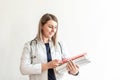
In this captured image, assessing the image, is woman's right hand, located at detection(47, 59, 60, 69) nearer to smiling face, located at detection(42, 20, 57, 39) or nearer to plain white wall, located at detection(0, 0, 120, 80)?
smiling face, located at detection(42, 20, 57, 39)

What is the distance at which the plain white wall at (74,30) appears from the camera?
72.2 inches

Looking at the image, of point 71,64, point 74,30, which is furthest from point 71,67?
point 74,30

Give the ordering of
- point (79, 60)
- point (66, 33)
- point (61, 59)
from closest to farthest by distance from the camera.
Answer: point (79, 60)
point (61, 59)
point (66, 33)

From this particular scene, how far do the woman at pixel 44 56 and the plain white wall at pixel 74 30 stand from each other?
293mm

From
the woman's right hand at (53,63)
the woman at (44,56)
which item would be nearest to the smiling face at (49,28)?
the woman at (44,56)

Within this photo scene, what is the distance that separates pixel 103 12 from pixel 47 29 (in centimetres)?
71

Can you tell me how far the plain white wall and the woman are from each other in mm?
293

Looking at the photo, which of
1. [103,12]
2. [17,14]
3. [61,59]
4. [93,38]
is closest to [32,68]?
[61,59]

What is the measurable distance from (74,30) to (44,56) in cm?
53

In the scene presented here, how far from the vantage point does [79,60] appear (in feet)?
4.98

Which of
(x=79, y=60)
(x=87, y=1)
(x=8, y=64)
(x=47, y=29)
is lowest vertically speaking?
(x=8, y=64)

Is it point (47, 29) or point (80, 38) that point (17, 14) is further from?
point (80, 38)

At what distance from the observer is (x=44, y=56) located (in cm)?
159

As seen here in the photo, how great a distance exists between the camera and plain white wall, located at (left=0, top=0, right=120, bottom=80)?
183 cm
